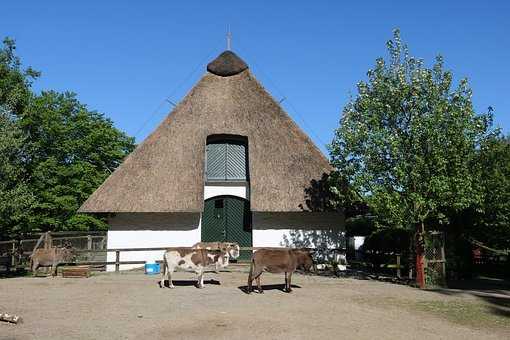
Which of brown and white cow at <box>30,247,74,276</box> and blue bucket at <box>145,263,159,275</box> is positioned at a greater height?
brown and white cow at <box>30,247,74,276</box>

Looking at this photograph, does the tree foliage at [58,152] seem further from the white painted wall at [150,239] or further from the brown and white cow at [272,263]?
the brown and white cow at [272,263]

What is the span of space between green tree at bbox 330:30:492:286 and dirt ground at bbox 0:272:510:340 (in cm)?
288

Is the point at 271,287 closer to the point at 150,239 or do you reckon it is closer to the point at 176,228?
the point at 176,228

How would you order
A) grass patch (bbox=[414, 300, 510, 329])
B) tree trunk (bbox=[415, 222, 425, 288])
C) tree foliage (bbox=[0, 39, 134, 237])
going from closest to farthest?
1. grass patch (bbox=[414, 300, 510, 329])
2. tree trunk (bbox=[415, 222, 425, 288])
3. tree foliage (bbox=[0, 39, 134, 237])

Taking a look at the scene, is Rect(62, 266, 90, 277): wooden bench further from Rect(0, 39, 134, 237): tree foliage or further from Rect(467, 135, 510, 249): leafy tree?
Rect(467, 135, 510, 249): leafy tree

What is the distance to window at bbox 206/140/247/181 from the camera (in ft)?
74.3

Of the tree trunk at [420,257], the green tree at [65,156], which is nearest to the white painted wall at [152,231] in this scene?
the tree trunk at [420,257]

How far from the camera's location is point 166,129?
23734mm

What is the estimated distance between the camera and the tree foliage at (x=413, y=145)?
15703 mm

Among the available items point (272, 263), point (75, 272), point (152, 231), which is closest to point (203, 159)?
point (152, 231)

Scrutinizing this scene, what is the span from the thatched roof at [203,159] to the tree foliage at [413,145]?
15.0 ft

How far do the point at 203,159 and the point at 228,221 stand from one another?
3165 millimetres

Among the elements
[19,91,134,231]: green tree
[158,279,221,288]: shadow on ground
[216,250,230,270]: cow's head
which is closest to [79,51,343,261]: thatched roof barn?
[158,279,221,288]: shadow on ground

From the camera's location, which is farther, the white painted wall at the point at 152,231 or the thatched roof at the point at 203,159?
the white painted wall at the point at 152,231
